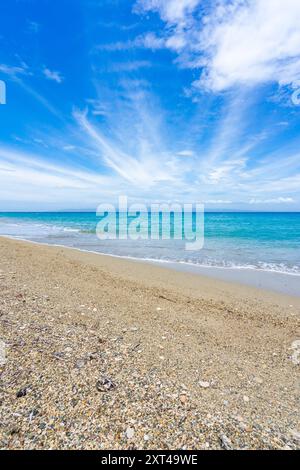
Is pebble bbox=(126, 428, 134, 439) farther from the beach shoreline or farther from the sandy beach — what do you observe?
the beach shoreline

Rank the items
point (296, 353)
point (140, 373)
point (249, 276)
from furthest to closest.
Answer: point (249, 276)
point (296, 353)
point (140, 373)

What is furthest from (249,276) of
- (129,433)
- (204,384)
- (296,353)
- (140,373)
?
(129,433)

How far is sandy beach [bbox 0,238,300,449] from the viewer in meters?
2.28

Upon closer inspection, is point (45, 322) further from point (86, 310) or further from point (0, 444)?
point (0, 444)

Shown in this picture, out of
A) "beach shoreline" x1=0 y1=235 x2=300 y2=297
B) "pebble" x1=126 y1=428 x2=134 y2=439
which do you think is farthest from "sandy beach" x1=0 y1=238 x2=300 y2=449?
"beach shoreline" x1=0 y1=235 x2=300 y2=297

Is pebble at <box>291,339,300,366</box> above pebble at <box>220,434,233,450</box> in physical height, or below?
below

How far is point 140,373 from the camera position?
3178 mm

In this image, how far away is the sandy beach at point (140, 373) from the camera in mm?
2281

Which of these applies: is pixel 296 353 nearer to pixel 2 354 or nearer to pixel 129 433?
pixel 129 433

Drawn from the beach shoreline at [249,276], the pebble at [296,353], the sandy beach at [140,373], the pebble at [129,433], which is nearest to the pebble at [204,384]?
the sandy beach at [140,373]

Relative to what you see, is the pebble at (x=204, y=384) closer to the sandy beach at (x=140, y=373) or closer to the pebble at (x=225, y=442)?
the sandy beach at (x=140, y=373)

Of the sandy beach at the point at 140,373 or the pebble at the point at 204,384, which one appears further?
the pebble at the point at 204,384

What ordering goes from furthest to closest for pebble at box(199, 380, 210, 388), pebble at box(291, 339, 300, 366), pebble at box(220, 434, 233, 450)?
pebble at box(291, 339, 300, 366) < pebble at box(199, 380, 210, 388) < pebble at box(220, 434, 233, 450)
